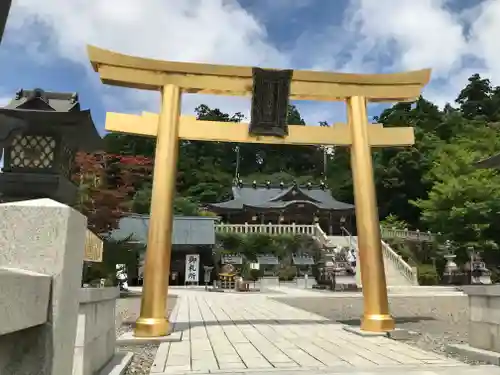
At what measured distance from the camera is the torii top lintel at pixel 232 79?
296 inches

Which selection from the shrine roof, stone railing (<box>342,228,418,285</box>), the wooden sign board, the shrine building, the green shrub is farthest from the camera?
the shrine roof

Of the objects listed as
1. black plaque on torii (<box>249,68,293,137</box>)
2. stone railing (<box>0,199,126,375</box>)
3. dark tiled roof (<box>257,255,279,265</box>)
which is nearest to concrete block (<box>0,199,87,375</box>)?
stone railing (<box>0,199,126,375</box>)

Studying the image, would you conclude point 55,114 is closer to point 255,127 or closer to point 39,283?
point 39,283

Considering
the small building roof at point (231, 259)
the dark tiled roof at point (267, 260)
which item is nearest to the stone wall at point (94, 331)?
the small building roof at point (231, 259)

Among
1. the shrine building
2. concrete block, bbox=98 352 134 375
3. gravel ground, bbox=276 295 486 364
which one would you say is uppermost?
the shrine building

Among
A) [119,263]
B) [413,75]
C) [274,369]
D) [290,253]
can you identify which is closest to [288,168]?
[290,253]

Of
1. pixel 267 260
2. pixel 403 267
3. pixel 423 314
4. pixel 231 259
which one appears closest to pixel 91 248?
pixel 423 314

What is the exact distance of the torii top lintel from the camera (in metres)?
7.51

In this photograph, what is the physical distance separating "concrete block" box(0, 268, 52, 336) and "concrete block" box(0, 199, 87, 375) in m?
0.05

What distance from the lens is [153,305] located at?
683 cm

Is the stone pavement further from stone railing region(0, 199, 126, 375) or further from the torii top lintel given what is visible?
the torii top lintel

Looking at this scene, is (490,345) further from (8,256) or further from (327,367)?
(8,256)

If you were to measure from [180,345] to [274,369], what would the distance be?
1.96 meters

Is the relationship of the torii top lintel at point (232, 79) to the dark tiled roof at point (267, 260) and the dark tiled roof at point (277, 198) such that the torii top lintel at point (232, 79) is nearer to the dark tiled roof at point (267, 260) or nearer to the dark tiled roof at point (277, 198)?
the dark tiled roof at point (267, 260)
